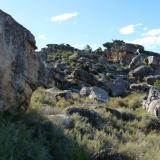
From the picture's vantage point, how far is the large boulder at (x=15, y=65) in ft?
34.2

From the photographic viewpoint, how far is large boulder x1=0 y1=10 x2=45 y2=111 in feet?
34.2

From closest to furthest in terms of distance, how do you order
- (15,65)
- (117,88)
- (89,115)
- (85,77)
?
(15,65), (89,115), (117,88), (85,77)

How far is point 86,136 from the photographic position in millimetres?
10961

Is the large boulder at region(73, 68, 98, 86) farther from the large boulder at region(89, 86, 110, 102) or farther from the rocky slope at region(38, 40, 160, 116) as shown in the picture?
the large boulder at region(89, 86, 110, 102)

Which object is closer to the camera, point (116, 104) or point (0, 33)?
point (0, 33)

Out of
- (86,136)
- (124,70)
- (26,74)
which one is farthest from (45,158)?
(124,70)

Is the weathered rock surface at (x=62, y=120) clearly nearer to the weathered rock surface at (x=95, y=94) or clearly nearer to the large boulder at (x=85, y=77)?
the weathered rock surface at (x=95, y=94)

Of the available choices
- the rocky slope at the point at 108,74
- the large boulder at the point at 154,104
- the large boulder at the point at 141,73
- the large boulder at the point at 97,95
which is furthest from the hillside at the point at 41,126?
the large boulder at the point at 141,73

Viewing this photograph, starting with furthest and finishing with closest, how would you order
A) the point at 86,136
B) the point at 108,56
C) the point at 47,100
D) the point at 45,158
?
the point at 108,56, the point at 47,100, the point at 86,136, the point at 45,158

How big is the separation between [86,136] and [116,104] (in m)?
11.1

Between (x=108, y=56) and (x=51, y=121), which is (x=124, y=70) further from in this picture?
(x=51, y=121)

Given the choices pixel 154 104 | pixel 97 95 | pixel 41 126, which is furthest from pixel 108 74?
pixel 41 126

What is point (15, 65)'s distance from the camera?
10812 mm

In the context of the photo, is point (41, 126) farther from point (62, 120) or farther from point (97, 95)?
point (97, 95)
